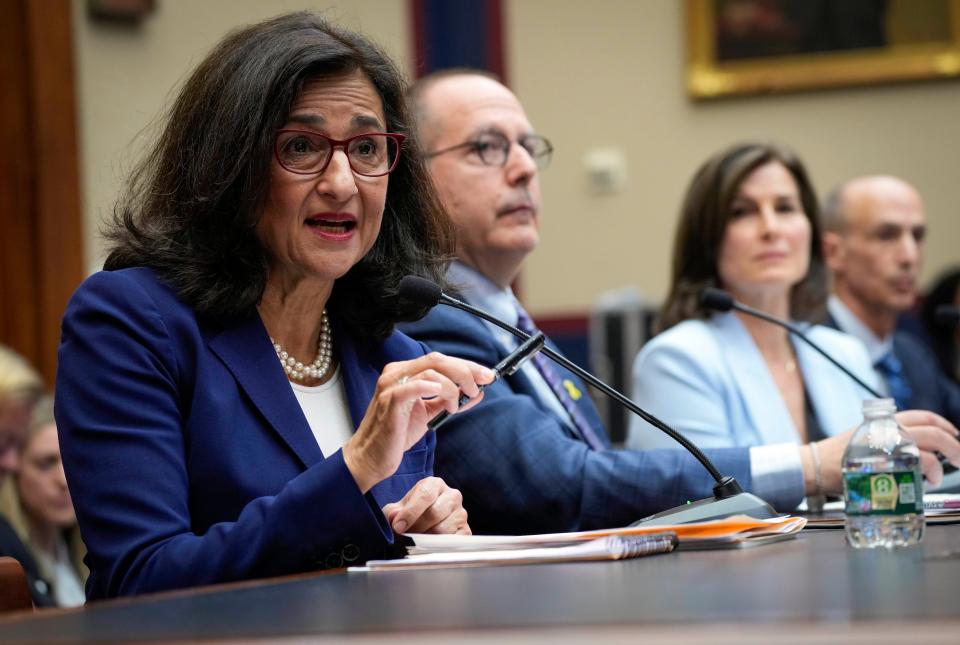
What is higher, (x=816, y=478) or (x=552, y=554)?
(x=552, y=554)

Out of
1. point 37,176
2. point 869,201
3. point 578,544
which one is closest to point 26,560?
point 578,544

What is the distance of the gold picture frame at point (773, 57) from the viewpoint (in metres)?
6.31

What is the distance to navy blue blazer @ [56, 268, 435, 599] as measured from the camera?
1.60 metres

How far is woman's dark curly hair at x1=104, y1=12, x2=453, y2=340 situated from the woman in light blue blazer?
Result: 1055 millimetres

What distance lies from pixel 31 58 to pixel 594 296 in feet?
8.91

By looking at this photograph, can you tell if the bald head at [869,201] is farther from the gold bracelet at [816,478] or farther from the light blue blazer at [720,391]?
the gold bracelet at [816,478]

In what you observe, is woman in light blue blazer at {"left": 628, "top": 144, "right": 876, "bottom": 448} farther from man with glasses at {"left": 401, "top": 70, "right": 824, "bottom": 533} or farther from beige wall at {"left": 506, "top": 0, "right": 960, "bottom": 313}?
beige wall at {"left": 506, "top": 0, "right": 960, "bottom": 313}

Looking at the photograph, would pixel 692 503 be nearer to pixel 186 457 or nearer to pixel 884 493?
pixel 884 493

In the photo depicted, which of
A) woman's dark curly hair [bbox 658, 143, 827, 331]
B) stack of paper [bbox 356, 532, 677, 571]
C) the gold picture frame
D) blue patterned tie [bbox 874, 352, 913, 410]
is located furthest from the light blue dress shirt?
stack of paper [bbox 356, 532, 677, 571]

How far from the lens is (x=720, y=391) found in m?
3.04

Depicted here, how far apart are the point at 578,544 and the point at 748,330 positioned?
1789mm

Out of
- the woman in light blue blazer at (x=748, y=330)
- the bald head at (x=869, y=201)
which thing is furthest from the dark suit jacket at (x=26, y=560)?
the bald head at (x=869, y=201)

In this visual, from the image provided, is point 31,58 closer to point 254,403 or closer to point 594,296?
point 594,296

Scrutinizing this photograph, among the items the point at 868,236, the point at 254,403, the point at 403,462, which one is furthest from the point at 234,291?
the point at 868,236
